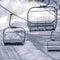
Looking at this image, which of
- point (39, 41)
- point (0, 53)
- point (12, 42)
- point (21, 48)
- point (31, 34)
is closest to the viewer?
point (12, 42)

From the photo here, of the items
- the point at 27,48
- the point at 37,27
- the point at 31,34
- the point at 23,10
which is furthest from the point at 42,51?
the point at 23,10

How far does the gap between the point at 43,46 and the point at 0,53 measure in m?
0.56

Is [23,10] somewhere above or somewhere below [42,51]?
above

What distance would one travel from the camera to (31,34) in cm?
446

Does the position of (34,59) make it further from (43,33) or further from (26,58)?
(43,33)

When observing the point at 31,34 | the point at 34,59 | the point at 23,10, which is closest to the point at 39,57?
the point at 34,59

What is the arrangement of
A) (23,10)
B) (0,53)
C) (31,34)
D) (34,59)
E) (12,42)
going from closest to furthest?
(12,42) < (34,59) < (0,53) < (31,34) < (23,10)

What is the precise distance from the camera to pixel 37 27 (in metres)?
2.76

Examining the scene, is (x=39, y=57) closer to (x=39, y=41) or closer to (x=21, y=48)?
(x=21, y=48)

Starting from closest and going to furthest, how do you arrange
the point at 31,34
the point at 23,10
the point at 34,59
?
1. the point at 34,59
2. the point at 31,34
3. the point at 23,10

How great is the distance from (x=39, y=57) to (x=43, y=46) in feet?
1.63

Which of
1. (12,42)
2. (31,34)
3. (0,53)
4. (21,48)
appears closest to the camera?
(12,42)

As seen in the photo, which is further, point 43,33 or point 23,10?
point 23,10

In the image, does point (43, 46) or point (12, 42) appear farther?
point (43, 46)
